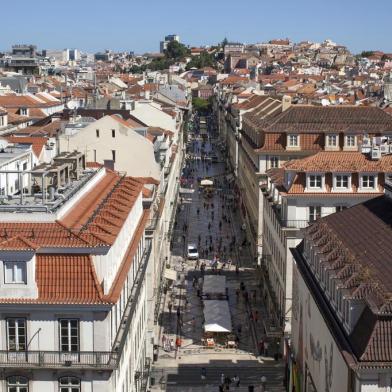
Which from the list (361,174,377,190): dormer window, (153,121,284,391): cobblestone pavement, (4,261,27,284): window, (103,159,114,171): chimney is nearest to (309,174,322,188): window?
(361,174,377,190): dormer window

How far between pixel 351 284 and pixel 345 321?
1360 millimetres

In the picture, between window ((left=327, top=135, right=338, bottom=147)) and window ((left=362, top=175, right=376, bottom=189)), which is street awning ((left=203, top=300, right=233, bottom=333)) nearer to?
window ((left=362, top=175, right=376, bottom=189))

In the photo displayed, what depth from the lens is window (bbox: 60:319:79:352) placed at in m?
30.8

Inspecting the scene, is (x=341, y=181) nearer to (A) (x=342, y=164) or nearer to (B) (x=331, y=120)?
(A) (x=342, y=164)

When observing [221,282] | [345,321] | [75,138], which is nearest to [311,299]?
[345,321]

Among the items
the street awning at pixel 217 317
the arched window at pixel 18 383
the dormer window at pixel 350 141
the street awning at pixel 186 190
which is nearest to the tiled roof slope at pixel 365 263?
the arched window at pixel 18 383

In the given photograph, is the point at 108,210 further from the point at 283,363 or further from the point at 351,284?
the point at 283,363

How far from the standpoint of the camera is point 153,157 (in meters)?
65.4

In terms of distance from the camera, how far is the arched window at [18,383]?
31.0 meters

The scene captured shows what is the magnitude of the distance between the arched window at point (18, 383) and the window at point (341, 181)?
29.0 meters

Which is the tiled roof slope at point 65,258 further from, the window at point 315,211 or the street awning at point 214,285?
the street awning at point 214,285

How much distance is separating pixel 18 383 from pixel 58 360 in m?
1.64

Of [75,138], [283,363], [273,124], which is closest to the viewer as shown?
[283,363]

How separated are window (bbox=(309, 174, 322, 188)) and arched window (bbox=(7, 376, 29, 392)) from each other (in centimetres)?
2817
